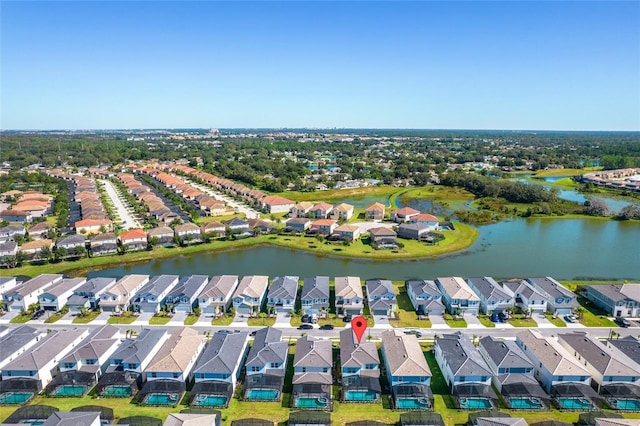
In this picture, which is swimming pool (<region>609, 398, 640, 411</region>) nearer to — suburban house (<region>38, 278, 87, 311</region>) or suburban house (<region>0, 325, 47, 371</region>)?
suburban house (<region>0, 325, 47, 371</region>)

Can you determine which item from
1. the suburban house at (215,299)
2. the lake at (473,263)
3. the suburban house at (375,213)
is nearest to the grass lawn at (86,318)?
the suburban house at (215,299)

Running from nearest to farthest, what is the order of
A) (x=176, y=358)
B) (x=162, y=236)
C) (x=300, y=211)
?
A: (x=176, y=358), (x=162, y=236), (x=300, y=211)

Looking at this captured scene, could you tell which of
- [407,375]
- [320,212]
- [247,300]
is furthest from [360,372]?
[320,212]

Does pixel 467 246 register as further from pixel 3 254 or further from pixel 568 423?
pixel 3 254

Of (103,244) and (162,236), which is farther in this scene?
(162,236)

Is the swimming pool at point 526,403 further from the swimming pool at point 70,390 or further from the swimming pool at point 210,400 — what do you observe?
the swimming pool at point 70,390

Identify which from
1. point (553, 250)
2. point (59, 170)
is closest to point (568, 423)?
point (553, 250)

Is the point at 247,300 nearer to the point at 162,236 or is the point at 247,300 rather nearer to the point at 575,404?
the point at 575,404
